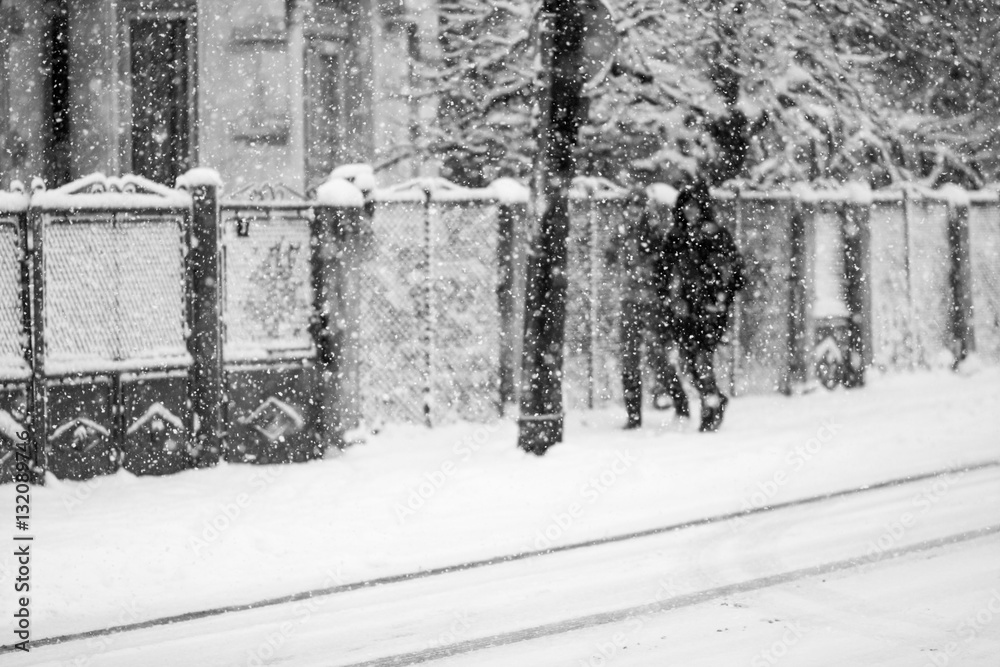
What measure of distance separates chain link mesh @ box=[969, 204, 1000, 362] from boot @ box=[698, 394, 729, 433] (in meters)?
7.14

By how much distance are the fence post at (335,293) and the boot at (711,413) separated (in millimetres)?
3761

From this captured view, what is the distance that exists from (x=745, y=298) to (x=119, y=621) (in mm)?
10239

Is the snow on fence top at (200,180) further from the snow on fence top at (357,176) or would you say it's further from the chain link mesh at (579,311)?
the chain link mesh at (579,311)

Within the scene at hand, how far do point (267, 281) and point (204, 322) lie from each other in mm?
709

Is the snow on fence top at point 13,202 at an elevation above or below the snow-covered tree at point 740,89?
below

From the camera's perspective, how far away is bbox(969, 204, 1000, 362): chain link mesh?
17.5 meters

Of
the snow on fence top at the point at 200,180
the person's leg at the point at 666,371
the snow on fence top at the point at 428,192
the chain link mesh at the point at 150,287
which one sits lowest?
the person's leg at the point at 666,371

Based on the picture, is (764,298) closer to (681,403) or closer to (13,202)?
(681,403)

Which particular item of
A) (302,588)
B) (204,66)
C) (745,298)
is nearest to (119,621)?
(302,588)

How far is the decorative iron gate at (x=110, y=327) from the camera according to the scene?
381 inches

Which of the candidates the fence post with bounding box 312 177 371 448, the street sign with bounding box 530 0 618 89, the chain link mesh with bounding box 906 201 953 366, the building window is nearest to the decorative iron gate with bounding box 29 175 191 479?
the fence post with bounding box 312 177 371 448

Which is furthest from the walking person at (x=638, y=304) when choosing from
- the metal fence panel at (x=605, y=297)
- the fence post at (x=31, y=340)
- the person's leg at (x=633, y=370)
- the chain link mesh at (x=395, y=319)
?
the fence post at (x=31, y=340)

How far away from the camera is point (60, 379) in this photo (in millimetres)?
9688

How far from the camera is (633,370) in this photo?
1270 cm
